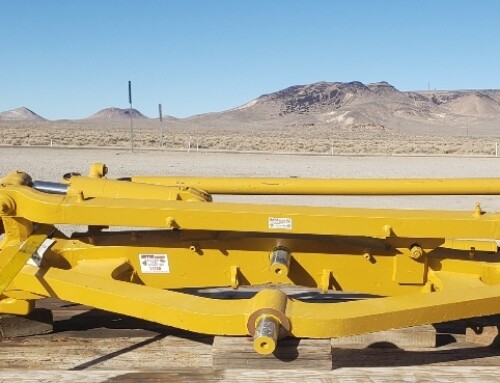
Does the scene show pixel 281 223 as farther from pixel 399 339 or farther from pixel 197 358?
pixel 399 339

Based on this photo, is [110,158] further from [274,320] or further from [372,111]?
[372,111]

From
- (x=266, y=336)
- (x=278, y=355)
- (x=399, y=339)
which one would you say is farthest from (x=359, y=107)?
(x=266, y=336)

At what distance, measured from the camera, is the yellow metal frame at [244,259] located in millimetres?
2500

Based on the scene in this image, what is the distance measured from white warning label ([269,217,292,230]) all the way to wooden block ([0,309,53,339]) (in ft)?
5.07

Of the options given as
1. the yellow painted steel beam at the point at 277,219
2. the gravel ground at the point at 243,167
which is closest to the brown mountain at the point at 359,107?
the gravel ground at the point at 243,167

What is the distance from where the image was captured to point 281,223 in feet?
8.66

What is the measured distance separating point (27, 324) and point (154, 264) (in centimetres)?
87

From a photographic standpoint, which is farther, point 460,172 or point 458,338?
point 460,172

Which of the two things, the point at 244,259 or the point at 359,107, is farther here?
the point at 359,107

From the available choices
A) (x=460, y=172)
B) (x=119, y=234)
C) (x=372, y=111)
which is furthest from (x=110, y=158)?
(x=372, y=111)


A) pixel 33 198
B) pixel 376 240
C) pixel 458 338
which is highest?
pixel 33 198

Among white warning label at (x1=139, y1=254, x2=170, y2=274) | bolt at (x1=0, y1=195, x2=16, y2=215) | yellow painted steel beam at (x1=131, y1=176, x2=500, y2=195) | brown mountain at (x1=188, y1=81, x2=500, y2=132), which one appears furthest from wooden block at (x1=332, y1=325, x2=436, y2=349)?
brown mountain at (x1=188, y1=81, x2=500, y2=132)

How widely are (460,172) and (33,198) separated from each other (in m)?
18.8

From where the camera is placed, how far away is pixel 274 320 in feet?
7.88
